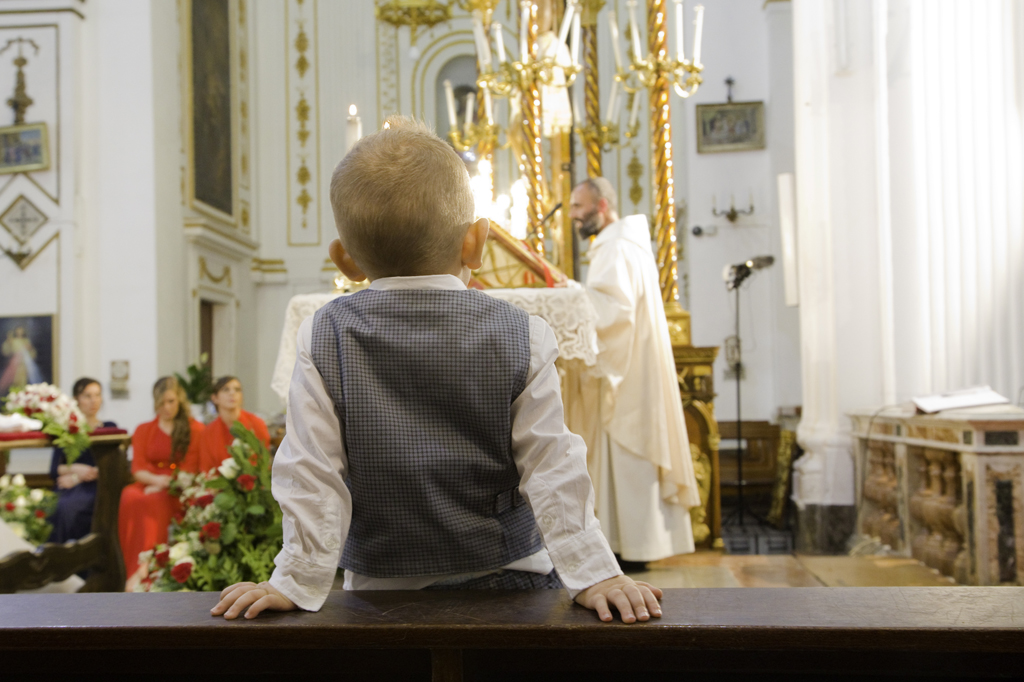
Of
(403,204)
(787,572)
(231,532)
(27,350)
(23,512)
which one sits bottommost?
(787,572)

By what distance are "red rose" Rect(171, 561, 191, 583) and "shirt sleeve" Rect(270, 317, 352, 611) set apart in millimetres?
2161

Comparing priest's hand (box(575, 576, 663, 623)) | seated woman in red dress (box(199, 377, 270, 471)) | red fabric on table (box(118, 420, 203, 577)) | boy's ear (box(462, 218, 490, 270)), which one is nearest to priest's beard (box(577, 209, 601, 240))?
seated woman in red dress (box(199, 377, 270, 471))

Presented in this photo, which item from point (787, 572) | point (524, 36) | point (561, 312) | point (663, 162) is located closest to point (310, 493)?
point (561, 312)

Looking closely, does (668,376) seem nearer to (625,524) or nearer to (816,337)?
(625,524)

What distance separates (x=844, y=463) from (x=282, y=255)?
871cm

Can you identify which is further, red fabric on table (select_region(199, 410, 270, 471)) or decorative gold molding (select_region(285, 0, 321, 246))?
decorative gold molding (select_region(285, 0, 321, 246))

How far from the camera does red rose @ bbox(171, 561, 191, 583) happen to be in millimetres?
3096

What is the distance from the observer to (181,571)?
3102mm

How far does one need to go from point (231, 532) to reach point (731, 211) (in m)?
7.47

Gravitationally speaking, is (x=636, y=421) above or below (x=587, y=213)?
below

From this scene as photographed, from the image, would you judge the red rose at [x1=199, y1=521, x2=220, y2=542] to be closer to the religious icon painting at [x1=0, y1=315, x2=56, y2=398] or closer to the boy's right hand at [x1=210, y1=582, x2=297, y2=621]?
the boy's right hand at [x1=210, y1=582, x2=297, y2=621]

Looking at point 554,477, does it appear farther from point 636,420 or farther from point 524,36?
point 524,36

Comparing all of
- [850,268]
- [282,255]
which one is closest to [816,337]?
[850,268]

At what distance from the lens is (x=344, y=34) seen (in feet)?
39.7
